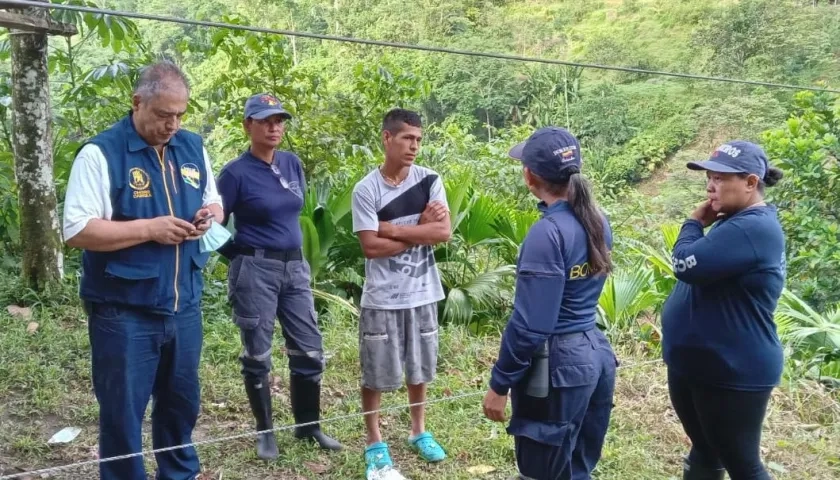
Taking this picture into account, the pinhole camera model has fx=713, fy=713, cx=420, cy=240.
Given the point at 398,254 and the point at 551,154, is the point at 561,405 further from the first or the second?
the point at 398,254

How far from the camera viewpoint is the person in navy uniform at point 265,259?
10.6ft

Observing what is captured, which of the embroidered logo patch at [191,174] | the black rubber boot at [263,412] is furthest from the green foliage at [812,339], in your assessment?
the embroidered logo patch at [191,174]

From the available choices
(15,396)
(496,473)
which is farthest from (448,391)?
(15,396)

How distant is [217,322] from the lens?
511cm

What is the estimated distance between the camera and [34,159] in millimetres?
5078

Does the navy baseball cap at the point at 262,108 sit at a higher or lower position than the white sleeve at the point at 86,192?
higher

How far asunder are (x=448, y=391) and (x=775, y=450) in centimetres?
180

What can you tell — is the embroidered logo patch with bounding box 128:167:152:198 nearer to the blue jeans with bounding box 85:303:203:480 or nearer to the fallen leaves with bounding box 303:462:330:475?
the blue jeans with bounding box 85:303:203:480

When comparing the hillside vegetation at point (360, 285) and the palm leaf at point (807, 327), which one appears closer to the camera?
the hillside vegetation at point (360, 285)

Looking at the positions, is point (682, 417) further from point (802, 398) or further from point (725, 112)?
point (725, 112)

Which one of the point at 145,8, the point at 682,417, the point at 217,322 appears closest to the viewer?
the point at 682,417

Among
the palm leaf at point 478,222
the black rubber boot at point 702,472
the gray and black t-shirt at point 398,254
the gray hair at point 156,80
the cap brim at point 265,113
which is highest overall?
the gray hair at point 156,80

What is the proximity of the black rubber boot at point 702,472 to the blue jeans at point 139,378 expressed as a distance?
2.02 metres

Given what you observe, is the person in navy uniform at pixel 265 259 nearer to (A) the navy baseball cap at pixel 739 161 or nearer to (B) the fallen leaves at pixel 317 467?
(B) the fallen leaves at pixel 317 467
